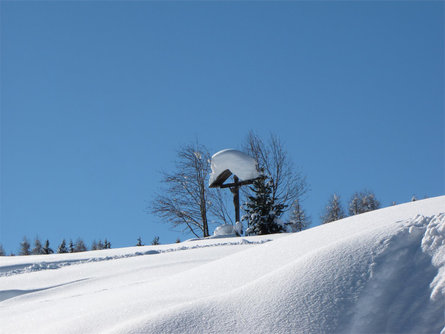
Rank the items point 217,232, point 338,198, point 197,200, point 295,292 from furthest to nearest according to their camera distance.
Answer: point 338,198 → point 197,200 → point 217,232 → point 295,292

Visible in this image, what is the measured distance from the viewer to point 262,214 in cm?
1389

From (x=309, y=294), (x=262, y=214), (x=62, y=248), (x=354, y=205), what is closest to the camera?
(x=309, y=294)

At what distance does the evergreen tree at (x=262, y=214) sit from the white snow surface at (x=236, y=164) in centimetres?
34

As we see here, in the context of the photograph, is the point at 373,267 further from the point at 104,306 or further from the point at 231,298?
the point at 104,306

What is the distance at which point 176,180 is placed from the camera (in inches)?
747

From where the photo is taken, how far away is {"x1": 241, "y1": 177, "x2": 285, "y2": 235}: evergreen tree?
45.0ft

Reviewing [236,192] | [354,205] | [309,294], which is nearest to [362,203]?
[354,205]

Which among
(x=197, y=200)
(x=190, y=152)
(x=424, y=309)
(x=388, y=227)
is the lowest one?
(x=424, y=309)

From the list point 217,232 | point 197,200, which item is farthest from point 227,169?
point 197,200

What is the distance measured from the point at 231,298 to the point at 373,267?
2.33 feet

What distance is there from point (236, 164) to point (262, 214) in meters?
1.66

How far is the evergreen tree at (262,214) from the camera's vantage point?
45.0ft

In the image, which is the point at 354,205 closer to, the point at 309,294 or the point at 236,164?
the point at 236,164

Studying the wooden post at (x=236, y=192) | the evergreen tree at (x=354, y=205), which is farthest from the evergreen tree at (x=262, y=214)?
the evergreen tree at (x=354, y=205)
